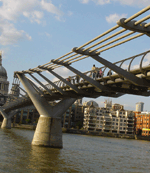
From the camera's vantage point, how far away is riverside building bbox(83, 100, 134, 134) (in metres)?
109

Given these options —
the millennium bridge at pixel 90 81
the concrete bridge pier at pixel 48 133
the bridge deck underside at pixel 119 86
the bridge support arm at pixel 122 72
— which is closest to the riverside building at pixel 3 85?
the millennium bridge at pixel 90 81

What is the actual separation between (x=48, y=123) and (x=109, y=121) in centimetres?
8138

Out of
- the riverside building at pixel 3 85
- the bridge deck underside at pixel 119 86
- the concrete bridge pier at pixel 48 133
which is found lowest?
the concrete bridge pier at pixel 48 133

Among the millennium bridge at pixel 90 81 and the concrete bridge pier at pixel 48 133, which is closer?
the millennium bridge at pixel 90 81

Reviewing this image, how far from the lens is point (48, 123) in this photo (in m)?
31.1

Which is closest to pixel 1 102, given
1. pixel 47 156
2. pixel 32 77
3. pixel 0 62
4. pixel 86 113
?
pixel 0 62

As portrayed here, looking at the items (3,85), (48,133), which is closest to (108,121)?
(3,85)

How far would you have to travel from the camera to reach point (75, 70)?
21.6 metres

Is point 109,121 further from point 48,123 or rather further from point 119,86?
point 119,86

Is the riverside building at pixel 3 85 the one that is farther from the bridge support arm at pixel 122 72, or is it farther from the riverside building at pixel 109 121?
the bridge support arm at pixel 122 72

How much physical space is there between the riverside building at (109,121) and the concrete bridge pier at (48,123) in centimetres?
7725

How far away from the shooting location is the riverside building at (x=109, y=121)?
109 meters

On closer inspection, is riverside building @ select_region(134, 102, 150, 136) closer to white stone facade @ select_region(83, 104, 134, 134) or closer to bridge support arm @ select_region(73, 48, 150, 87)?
white stone facade @ select_region(83, 104, 134, 134)

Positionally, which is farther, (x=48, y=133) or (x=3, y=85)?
(x=3, y=85)
